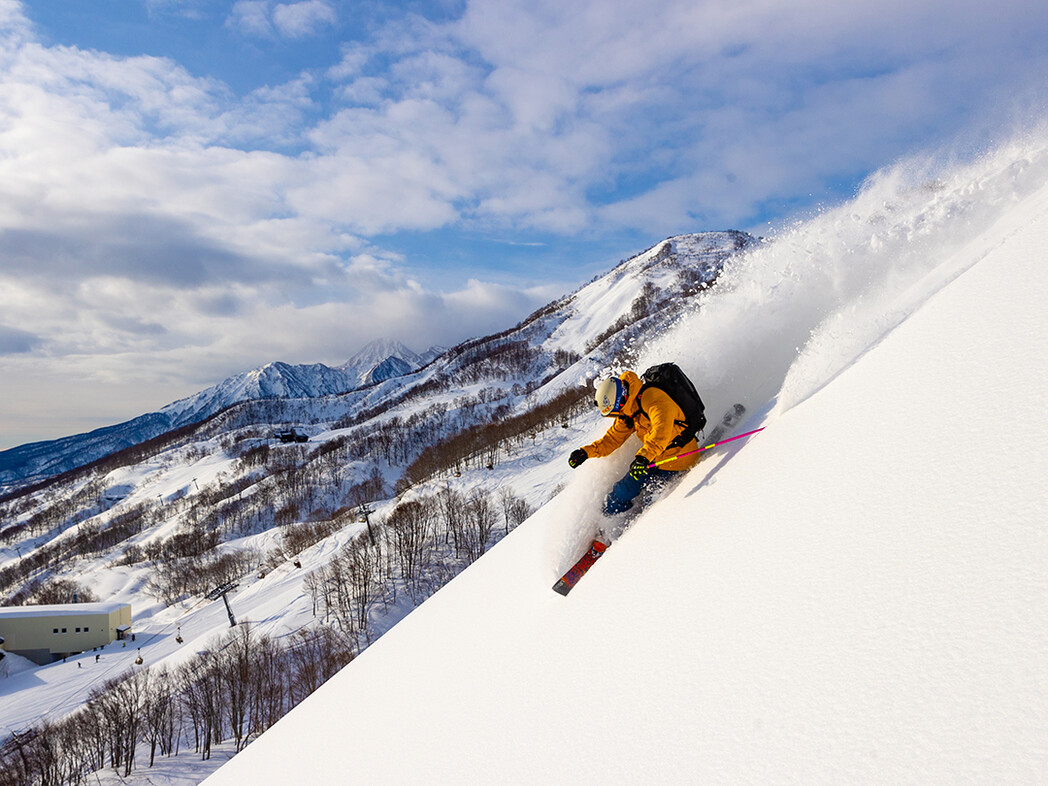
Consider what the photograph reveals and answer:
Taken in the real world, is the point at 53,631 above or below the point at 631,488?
below

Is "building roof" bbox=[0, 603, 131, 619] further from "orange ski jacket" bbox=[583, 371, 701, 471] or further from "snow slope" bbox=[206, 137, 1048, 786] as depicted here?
"orange ski jacket" bbox=[583, 371, 701, 471]

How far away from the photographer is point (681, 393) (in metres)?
4.93

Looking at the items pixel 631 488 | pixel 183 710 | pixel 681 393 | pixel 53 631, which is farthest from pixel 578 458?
pixel 53 631

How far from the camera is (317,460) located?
117188 mm

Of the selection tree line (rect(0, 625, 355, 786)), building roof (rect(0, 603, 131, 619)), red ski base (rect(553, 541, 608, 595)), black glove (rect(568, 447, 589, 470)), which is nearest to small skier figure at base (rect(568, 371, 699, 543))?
black glove (rect(568, 447, 589, 470))

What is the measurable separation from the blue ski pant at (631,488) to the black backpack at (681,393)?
Result: 35cm

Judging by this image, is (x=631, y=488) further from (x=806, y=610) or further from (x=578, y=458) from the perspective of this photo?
(x=806, y=610)

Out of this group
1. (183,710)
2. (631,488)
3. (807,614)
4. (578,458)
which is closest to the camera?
(807,614)

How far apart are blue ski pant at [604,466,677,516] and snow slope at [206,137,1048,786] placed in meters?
0.21

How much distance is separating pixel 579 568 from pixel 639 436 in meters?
1.51

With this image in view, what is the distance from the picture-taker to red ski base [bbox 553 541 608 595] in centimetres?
425

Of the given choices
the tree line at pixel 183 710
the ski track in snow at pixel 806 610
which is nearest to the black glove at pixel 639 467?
the ski track in snow at pixel 806 610

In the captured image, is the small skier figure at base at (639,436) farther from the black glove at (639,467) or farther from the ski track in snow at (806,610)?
the ski track in snow at (806,610)

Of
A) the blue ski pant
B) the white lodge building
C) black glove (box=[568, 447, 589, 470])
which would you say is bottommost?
the white lodge building
